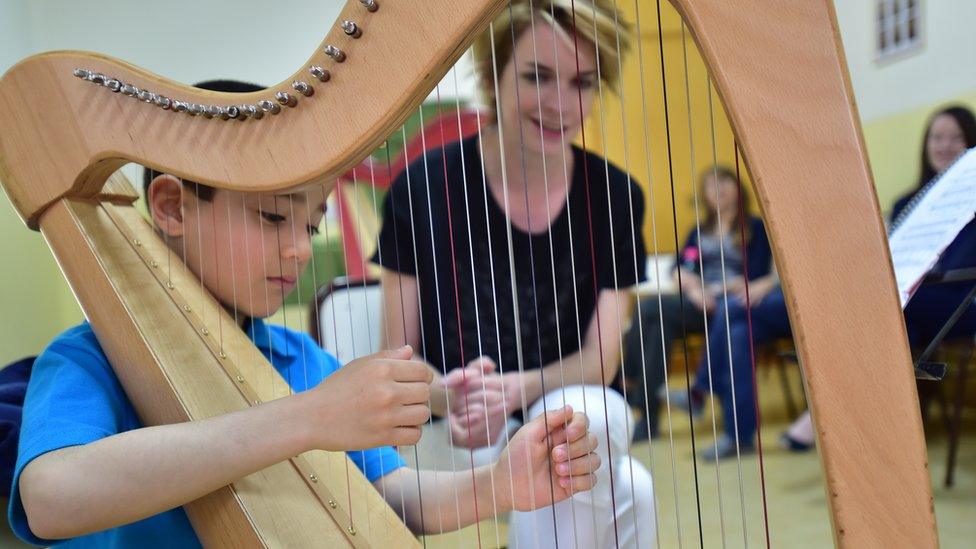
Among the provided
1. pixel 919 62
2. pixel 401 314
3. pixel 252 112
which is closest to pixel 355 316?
pixel 401 314

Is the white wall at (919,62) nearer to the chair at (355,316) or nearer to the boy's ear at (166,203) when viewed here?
the chair at (355,316)

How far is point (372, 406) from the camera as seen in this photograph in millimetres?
719

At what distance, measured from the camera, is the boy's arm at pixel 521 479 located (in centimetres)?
79

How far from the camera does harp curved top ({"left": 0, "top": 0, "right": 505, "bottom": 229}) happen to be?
2.09 ft

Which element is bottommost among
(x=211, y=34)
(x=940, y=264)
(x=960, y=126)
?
(x=940, y=264)

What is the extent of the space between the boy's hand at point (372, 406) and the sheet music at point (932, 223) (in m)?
0.41

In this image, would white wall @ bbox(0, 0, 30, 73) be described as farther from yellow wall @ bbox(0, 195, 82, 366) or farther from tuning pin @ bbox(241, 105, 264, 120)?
tuning pin @ bbox(241, 105, 264, 120)

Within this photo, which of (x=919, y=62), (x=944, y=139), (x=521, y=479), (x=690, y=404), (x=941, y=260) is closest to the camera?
(x=690, y=404)

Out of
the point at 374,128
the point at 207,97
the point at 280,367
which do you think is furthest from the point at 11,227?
the point at 374,128

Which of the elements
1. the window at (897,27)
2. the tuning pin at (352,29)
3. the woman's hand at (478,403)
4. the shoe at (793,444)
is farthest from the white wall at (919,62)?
the tuning pin at (352,29)

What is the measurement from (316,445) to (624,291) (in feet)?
2.15

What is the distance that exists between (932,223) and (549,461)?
43 centimetres

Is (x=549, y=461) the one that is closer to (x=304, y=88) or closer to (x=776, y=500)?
(x=304, y=88)

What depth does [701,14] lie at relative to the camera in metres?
0.50
